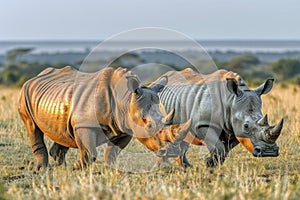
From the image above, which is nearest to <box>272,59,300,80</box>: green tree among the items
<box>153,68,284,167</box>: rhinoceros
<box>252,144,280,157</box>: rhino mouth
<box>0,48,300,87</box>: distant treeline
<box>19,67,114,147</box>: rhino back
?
<box>0,48,300,87</box>: distant treeline

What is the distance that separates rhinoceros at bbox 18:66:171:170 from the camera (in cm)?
771

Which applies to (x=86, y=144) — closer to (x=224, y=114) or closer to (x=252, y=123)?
(x=224, y=114)

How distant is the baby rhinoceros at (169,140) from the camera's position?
745cm

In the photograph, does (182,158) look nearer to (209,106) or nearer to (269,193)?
(209,106)

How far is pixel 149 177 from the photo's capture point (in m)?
7.75

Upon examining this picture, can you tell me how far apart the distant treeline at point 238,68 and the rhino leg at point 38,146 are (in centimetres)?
2104

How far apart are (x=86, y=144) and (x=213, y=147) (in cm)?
150

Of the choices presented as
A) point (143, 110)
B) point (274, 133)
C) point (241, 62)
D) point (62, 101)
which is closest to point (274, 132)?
point (274, 133)

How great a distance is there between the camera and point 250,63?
1927 inches

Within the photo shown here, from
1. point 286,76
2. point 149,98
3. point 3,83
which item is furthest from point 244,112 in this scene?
point 286,76

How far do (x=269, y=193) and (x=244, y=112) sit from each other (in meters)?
2.38

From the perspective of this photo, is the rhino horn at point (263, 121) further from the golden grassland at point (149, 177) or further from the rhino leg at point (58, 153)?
the rhino leg at point (58, 153)

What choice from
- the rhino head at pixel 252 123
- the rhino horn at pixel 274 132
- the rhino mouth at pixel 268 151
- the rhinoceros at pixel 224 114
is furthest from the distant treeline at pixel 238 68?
the rhino horn at pixel 274 132

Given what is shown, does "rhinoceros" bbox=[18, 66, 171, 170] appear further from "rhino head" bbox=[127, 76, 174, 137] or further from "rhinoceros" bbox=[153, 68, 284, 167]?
"rhinoceros" bbox=[153, 68, 284, 167]
